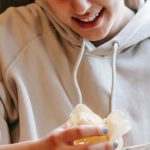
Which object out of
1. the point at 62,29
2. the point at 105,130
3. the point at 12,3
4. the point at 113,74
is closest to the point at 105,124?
the point at 105,130

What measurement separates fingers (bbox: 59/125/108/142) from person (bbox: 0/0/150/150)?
26 centimetres

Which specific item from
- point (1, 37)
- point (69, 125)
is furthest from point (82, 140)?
point (1, 37)

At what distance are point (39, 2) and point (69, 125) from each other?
0.44m

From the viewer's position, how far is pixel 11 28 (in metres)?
1.12

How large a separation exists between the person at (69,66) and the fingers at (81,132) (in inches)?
10.1

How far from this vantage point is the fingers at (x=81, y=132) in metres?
0.76

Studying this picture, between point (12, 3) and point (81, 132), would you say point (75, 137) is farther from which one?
point (12, 3)

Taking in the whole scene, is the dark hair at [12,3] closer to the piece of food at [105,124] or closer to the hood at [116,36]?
the hood at [116,36]

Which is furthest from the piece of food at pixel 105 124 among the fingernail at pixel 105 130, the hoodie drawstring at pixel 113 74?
the hoodie drawstring at pixel 113 74

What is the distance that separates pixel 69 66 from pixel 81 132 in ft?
1.17

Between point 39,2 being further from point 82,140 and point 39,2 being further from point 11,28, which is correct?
point 82,140

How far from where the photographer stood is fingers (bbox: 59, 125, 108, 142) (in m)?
0.76

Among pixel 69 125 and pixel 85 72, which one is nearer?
pixel 69 125

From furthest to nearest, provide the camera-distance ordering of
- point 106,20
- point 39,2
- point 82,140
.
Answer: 1. point 39,2
2. point 106,20
3. point 82,140
